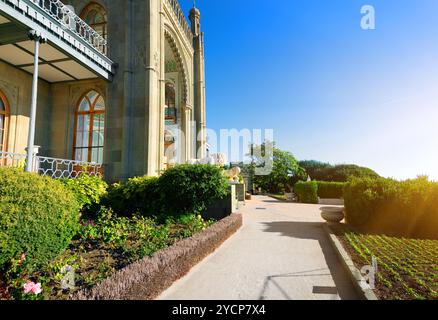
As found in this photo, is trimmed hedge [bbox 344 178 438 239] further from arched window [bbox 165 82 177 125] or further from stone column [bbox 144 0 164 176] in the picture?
arched window [bbox 165 82 177 125]

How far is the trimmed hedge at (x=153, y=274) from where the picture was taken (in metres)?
2.62

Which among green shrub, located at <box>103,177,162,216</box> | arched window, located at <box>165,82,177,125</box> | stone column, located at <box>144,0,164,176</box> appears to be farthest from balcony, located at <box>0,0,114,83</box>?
arched window, located at <box>165,82,177,125</box>

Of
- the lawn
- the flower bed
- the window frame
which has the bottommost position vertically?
the lawn

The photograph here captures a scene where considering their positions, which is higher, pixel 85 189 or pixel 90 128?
pixel 90 128

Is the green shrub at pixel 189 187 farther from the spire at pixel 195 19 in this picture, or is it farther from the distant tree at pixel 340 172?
the distant tree at pixel 340 172

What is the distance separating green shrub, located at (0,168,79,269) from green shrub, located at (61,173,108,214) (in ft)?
9.39

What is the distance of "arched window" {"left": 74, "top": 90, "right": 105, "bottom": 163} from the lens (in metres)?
11.1

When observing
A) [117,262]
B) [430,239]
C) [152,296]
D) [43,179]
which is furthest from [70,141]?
[430,239]

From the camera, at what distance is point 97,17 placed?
472 inches

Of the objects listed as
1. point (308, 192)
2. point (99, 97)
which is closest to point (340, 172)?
point (308, 192)

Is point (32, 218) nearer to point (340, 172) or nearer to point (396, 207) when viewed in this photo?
point (396, 207)

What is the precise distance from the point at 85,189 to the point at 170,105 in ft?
47.0

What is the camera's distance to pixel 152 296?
10.6 ft
